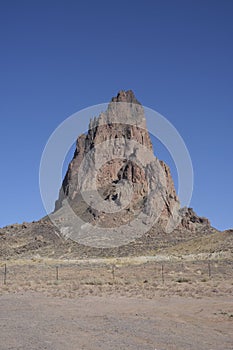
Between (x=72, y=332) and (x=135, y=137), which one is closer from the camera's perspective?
(x=72, y=332)

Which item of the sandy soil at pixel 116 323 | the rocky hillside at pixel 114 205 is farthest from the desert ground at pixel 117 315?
the rocky hillside at pixel 114 205

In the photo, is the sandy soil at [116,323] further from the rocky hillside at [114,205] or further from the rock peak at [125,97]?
the rock peak at [125,97]

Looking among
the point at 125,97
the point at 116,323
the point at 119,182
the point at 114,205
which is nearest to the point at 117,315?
the point at 116,323

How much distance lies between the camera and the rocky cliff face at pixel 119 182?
106 meters

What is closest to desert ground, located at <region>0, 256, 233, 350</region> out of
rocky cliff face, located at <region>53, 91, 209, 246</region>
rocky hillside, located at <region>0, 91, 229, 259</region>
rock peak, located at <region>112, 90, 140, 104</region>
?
rocky hillside, located at <region>0, 91, 229, 259</region>

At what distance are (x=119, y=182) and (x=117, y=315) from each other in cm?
10697

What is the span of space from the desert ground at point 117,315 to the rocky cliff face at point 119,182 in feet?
222

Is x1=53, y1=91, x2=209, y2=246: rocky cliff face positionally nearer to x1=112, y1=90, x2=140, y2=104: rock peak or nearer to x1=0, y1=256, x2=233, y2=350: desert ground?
x1=112, y1=90, x2=140, y2=104: rock peak

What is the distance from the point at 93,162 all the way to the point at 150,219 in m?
48.8

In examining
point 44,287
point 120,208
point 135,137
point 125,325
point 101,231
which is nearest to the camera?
point 125,325

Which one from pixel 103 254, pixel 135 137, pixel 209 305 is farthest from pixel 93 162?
pixel 209 305

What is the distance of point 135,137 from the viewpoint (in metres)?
147

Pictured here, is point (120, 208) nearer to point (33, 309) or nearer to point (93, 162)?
point (93, 162)

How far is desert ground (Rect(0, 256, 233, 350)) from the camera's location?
470 inches
